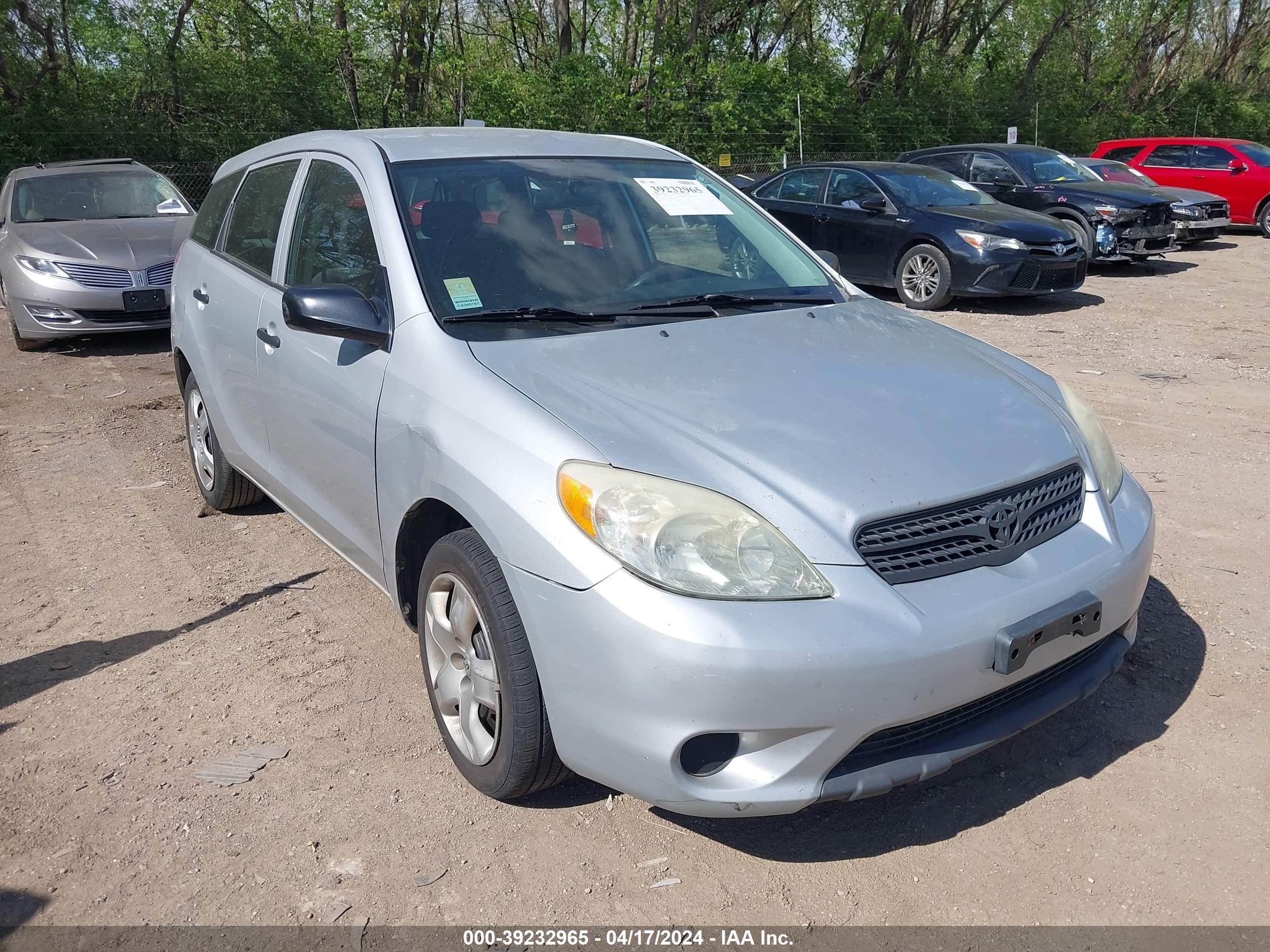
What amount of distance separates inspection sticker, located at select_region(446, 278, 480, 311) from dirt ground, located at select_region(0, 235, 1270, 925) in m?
1.29

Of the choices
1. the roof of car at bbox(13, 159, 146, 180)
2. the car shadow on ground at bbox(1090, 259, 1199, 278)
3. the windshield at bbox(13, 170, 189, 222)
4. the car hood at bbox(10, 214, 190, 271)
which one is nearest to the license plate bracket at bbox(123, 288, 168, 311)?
the car hood at bbox(10, 214, 190, 271)

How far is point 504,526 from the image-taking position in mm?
2561

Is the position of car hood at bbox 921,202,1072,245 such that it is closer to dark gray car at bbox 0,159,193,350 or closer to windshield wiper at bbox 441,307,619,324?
dark gray car at bbox 0,159,193,350

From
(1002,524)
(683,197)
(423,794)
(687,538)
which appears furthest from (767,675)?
(683,197)

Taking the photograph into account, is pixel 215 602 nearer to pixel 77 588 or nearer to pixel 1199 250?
pixel 77 588

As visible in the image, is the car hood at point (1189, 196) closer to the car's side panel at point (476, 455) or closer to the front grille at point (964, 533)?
the front grille at point (964, 533)

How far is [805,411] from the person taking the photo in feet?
9.11

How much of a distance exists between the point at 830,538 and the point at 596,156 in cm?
219

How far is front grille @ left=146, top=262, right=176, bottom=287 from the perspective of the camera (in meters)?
8.91

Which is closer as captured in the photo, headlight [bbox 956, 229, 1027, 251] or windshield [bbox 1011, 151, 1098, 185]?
headlight [bbox 956, 229, 1027, 251]

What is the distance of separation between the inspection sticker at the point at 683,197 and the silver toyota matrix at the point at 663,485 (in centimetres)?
3

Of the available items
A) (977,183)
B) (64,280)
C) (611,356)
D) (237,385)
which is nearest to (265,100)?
(64,280)

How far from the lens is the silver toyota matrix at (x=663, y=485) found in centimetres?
233

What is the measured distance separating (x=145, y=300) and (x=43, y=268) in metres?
0.87
